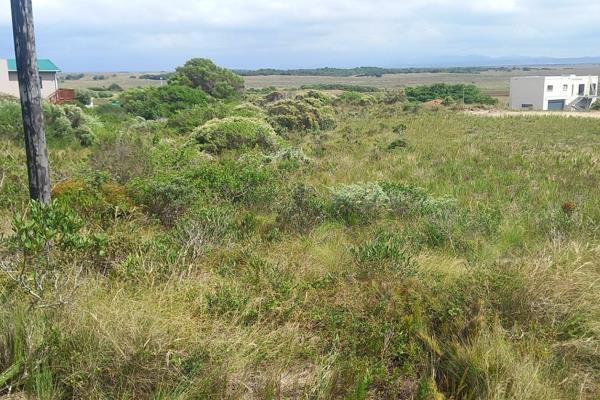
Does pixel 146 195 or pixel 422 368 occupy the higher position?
pixel 146 195

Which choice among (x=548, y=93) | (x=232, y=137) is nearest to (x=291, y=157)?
(x=232, y=137)

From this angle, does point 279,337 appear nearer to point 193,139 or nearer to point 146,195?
point 146,195

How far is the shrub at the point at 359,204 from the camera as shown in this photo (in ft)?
22.9

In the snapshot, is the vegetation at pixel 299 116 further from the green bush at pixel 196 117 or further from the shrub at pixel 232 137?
the shrub at pixel 232 137

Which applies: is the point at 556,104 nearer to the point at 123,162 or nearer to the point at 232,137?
the point at 232,137

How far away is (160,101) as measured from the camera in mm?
33188

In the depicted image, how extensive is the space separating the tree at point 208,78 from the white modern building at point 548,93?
3656 cm

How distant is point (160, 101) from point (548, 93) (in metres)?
53.3

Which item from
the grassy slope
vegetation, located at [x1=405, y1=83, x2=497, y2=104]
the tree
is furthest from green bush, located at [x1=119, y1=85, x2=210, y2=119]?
vegetation, located at [x1=405, y1=83, x2=497, y2=104]

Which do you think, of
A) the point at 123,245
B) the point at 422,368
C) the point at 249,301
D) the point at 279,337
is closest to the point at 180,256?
the point at 123,245

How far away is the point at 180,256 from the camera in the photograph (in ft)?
14.4

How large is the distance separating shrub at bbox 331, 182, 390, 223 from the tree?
3761cm

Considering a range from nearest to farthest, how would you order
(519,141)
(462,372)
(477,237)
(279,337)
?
(462,372), (279,337), (477,237), (519,141)

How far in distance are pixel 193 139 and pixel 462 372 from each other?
44.8 feet
